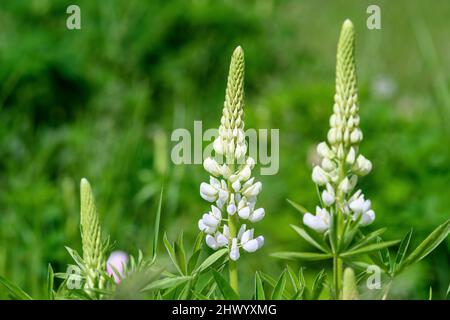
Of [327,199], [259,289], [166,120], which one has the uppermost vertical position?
[166,120]

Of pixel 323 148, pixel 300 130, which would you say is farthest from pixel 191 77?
pixel 323 148

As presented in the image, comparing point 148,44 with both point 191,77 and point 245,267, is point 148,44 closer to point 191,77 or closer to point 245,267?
point 191,77

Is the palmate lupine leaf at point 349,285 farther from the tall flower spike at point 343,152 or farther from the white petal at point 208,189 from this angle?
the white petal at point 208,189

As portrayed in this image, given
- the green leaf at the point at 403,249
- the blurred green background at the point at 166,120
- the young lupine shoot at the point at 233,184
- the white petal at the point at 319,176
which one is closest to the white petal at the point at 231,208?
the young lupine shoot at the point at 233,184

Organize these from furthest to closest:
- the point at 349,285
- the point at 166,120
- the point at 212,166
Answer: the point at 166,120
the point at 212,166
the point at 349,285

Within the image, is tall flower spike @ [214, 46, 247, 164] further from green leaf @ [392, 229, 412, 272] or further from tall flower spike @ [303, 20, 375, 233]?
green leaf @ [392, 229, 412, 272]

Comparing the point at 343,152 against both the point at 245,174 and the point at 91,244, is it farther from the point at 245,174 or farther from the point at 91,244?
the point at 91,244

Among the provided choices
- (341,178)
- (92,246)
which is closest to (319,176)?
(341,178)

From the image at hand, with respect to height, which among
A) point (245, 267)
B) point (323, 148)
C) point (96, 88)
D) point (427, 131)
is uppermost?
point (96, 88)

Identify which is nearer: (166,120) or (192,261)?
(192,261)
